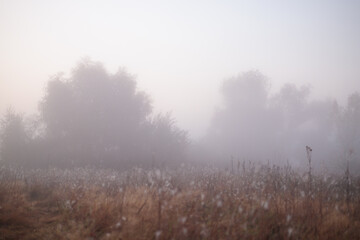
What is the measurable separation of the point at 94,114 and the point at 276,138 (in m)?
33.3

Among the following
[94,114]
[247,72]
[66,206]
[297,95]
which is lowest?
[66,206]

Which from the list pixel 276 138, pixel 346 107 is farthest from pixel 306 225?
pixel 276 138

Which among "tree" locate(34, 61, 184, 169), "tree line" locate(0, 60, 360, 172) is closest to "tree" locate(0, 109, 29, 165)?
"tree line" locate(0, 60, 360, 172)

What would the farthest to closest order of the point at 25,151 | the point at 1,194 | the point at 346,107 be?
the point at 346,107 → the point at 25,151 → the point at 1,194

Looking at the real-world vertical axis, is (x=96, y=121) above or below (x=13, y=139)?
above

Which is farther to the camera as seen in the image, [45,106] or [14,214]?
[45,106]

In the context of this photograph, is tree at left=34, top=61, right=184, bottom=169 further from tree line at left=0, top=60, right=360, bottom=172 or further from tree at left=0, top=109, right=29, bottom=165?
tree at left=0, top=109, right=29, bottom=165

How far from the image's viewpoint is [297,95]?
128ft

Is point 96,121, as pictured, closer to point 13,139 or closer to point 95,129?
point 95,129

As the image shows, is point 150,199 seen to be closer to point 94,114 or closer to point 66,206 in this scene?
point 66,206

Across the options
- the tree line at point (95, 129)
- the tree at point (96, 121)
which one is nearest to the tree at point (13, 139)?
the tree line at point (95, 129)

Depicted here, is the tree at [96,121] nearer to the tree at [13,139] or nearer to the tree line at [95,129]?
the tree line at [95,129]

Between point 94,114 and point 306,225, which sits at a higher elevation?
point 94,114

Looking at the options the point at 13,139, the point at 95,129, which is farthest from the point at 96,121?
the point at 13,139
